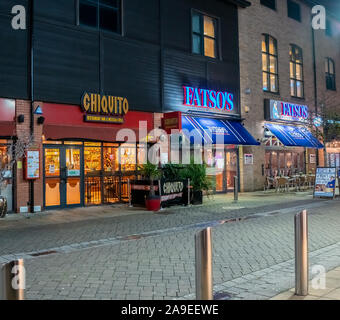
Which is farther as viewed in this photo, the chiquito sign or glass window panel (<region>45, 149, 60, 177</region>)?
the chiquito sign

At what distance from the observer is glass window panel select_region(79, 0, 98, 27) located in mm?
14297

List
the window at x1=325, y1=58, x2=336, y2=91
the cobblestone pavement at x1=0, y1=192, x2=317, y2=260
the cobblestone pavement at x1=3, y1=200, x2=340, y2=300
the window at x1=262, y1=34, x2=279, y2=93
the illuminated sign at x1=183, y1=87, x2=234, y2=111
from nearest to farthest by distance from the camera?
the cobblestone pavement at x1=3, y1=200, x2=340, y2=300 < the cobblestone pavement at x1=0, y1=192, x2=317, y2=260 < the illuminated sign at x1=183, y1=87, x2=234, y2=111 < the window at x1=262, y1=34, x2=279, y2=93 < the window at x1=325, y1=58, x2=336, y2=91

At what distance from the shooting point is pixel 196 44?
18344mm

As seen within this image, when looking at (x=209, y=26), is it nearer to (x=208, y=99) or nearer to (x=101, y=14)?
(x=208, y=99)

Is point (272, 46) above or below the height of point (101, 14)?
above

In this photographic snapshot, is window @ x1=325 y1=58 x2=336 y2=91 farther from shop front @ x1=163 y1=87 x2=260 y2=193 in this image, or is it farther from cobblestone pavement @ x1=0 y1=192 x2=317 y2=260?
cobblestone pavement @ x1=0 y1=192 x2=317 y2=260

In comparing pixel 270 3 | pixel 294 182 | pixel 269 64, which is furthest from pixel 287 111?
pixel 270 3

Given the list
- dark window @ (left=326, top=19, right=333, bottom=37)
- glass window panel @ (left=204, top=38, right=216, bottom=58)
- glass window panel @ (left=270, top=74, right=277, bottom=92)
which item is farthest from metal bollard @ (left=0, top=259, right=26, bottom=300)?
dark window @ (left=326, top=19, right=333, bottom=37)

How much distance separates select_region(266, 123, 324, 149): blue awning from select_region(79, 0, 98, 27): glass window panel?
10900 millimetres

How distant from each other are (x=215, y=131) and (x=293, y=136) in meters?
6.48

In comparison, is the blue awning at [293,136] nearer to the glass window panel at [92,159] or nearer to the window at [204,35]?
the window at [204,35]

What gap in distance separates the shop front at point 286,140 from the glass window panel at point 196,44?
Result: 5.26m

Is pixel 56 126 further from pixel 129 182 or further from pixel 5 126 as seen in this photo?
pixel 129 182
